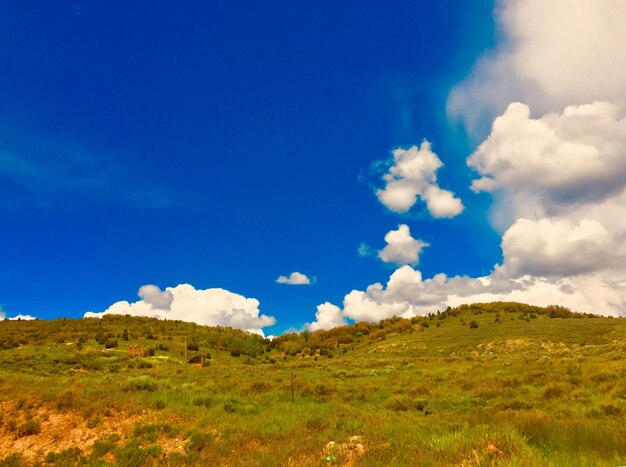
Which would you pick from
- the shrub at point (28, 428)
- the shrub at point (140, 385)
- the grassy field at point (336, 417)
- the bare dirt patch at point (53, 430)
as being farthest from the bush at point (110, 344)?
the shrub at point (28, 428)

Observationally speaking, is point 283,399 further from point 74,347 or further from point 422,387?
point 74,347

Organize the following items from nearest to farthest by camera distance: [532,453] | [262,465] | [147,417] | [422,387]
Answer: [532,453]
[262,465]
[147,417]
[422,387]

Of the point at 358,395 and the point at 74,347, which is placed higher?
the point at 74,347

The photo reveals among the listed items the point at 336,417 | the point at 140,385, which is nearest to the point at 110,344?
the point at 140,385

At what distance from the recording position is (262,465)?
8.94 meters

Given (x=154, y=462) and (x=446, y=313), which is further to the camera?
(x=446, y=313)

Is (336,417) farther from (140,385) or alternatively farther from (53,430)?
(140,385)

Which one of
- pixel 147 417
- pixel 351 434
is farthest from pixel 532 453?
pixel 147 417

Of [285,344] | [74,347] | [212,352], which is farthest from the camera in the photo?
[285,344]

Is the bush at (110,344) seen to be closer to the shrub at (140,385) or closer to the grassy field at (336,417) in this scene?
the grassy field at (336,417)

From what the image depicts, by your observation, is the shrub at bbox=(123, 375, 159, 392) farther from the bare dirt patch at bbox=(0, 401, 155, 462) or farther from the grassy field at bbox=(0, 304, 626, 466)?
the bare dirt patch at bbox=(0, 401, 155, 462)

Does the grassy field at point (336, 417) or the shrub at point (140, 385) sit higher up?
the shrub at point (140, 385)

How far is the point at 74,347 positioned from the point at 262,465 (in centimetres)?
3740

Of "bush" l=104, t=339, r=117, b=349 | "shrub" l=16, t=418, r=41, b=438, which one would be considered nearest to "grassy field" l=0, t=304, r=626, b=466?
"shrub" l=16, t=418, r=41, b=438
